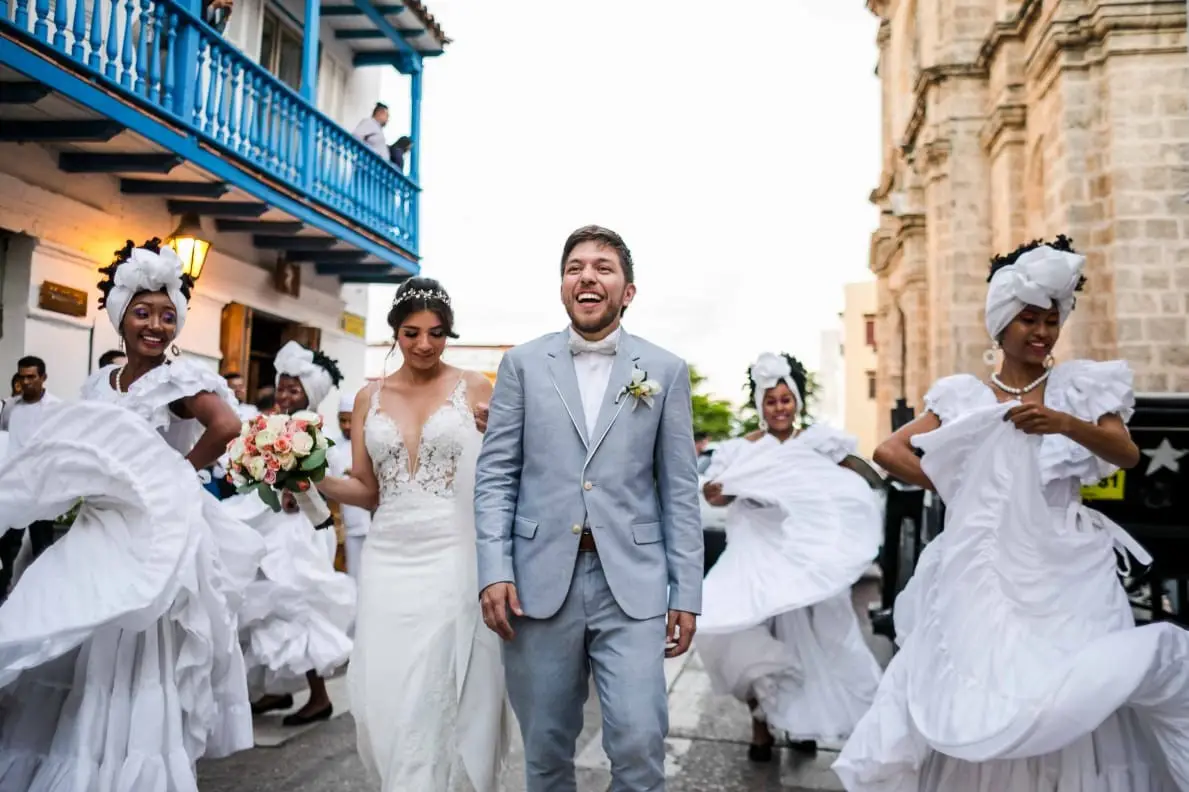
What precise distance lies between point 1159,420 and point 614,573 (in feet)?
10.0

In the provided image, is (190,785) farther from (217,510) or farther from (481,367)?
(481,367)

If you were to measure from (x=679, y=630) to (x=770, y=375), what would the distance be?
3.09 m

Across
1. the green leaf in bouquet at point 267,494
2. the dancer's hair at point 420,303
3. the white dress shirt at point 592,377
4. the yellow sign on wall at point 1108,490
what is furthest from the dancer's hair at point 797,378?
the green leaf in bouquet at point 267,494

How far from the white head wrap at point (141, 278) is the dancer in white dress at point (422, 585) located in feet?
3.02

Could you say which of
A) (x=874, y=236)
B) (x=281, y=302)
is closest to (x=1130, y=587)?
(x=281, y=302)

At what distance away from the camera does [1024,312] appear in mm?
3658

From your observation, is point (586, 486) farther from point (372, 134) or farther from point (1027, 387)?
point (372, 134)

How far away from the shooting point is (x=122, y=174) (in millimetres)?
10266

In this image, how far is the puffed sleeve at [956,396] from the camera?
147 inches

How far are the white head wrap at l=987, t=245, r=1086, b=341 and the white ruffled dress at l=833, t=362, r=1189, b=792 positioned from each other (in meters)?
0.26

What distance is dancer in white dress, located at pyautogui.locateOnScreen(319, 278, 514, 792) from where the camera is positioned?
3646mm

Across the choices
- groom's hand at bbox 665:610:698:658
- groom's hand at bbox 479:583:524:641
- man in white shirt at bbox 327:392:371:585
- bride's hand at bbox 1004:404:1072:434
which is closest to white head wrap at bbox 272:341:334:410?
man in white shirt at bbox 327:392:371:585

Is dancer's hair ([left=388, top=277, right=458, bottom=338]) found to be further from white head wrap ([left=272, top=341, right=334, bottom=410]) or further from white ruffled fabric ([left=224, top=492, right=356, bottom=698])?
white head wrap ([left=272, top=341, right=334, bottom=410])

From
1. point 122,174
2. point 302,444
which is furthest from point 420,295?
point 122,174
